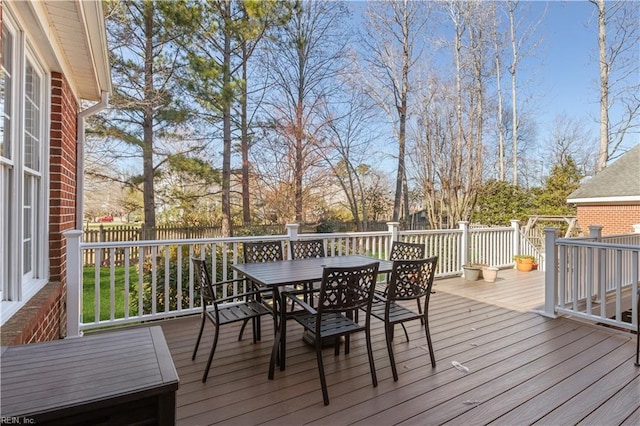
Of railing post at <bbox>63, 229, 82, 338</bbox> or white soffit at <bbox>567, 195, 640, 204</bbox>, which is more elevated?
white soffit at <bbox>567, 195, 640, 204</bbox>

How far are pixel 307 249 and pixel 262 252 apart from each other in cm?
64

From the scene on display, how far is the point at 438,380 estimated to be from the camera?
265 cm

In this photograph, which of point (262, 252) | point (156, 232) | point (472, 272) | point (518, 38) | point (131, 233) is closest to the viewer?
point (262, 252)

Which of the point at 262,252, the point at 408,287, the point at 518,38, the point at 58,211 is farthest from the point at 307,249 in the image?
the point at 518,38

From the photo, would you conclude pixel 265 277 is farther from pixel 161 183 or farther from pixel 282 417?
pixel 161 183

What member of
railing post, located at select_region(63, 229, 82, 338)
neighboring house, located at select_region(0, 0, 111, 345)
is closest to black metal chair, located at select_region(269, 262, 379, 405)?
neighboring house, located at select_region(0, 0, 111, 345)

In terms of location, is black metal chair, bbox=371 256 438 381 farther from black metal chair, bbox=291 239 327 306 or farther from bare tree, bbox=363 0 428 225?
bare tree, bbox=363 0 428 225

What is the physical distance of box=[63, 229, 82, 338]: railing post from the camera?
320 centimetres

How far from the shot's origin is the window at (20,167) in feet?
6.90

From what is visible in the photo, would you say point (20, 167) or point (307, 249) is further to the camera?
point (307, 249)

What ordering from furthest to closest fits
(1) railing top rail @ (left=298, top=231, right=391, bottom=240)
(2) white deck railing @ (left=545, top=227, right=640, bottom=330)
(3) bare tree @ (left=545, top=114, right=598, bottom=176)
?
(3) bare tree @ (left=545, top=114, right=598, bottom=176) < (1) railing top rail @ (left=298, top=231, right=391, bottom=240) < (2) white deck railing @ (left=545, top=227, right=640, bottom=330)

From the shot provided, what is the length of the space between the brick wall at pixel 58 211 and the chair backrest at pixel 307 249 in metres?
2.42

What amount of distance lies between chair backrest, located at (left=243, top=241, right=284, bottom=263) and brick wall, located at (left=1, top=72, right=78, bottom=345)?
1.78m

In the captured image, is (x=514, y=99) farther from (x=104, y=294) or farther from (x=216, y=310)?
(x=104, y=294)
